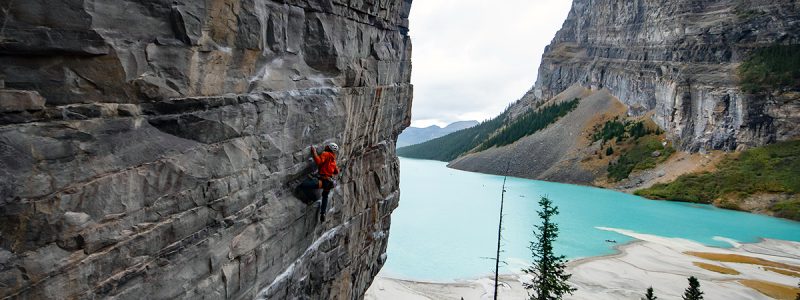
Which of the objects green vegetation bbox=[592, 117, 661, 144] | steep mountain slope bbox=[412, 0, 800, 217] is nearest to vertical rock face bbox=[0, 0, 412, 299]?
steep mountain slope bbox=[412, 0, 800, 217]

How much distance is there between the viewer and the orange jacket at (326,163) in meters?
11.8

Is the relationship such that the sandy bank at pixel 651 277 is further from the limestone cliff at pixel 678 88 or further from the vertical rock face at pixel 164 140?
the limestone cliff at pixel 678 88

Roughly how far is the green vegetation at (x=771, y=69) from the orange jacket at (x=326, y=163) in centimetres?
10267

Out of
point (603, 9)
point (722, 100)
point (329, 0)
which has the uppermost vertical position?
point (603, 9)

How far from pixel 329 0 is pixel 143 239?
23.0ft

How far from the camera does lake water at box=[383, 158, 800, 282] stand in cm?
4125

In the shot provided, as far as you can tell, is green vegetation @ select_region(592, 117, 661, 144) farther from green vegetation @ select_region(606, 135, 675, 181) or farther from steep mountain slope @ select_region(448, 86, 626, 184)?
green vegetation @ select_region(606, 135, 675, 181)

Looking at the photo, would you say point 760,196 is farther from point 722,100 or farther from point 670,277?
point 670,277

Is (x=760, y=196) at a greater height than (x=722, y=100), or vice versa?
(x=722, y=100)

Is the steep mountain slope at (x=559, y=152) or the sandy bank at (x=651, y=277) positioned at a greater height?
the steep mountain slope at (x=559, y=152)

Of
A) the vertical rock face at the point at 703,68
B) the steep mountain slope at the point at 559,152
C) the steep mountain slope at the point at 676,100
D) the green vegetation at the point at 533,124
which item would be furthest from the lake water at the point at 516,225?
the green vegetation at the point at 533,124

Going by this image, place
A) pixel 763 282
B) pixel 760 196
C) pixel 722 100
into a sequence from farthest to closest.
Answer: pixel 722 100 < pixel 760 196 < pixel 763 282

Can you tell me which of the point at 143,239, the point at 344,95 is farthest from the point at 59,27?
the point at 344,95

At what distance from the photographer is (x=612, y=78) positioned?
476 feet
